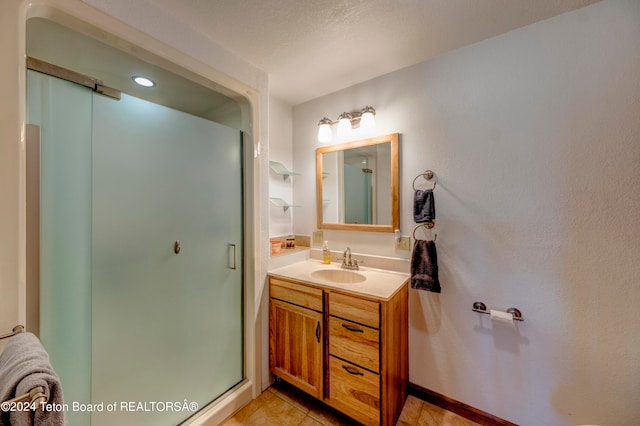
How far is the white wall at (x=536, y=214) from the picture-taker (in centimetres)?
115

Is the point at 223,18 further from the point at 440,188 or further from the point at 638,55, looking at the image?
the point at 638,55

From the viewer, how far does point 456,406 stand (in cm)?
154

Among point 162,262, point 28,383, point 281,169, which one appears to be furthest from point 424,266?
point 28,383

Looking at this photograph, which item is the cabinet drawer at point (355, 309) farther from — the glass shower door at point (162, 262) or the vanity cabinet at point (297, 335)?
the glass shower door at point (162, 262)

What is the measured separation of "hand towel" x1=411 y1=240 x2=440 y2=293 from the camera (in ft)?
4.95

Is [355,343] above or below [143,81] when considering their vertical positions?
→ below

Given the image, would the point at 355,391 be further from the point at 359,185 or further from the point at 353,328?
the point at 359,185

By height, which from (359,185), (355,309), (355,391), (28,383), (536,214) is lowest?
(355,391)

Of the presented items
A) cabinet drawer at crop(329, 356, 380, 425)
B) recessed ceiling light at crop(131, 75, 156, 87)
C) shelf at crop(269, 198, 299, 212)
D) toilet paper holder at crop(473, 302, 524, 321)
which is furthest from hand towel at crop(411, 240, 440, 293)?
recessed ceiling light at crop(131, 75, 156, 87)

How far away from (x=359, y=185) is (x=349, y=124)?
0.48m

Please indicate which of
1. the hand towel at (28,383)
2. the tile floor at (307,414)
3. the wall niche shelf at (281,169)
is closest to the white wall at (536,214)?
the tile floor at (307,414)

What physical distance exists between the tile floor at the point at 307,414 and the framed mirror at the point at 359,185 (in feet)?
3.86

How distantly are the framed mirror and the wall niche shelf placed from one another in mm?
271

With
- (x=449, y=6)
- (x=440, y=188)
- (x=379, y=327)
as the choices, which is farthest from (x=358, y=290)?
(x=449, y=6)
